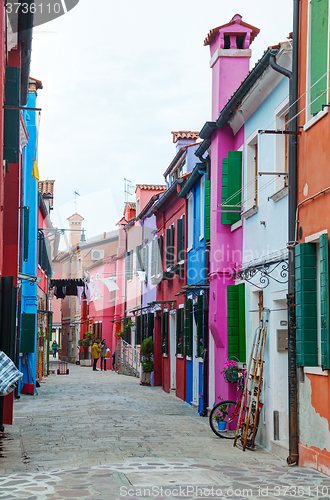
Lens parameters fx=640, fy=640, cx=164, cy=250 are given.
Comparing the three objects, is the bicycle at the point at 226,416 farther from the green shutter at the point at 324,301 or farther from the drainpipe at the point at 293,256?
the green shutter at the point at 324,301

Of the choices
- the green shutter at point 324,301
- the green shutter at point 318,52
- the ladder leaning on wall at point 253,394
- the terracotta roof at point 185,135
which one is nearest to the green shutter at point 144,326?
the terracotta roof at point 185,135

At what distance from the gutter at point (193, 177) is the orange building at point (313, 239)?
20.4ft

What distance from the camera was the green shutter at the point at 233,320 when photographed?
11.7m

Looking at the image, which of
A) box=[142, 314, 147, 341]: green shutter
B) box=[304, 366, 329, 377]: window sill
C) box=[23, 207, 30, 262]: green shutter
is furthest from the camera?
box=[142, 314, 147, 341]: green shutter

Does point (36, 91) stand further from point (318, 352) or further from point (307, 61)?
point (318, 352)

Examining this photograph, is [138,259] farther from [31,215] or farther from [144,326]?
[31,215]

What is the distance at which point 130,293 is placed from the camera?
109ft

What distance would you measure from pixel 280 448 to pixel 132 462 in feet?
7.33

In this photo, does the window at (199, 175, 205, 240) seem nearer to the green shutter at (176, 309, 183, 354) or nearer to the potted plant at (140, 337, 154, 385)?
the green shutter at (176, 309, 183, 354)

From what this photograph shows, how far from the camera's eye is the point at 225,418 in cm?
1152

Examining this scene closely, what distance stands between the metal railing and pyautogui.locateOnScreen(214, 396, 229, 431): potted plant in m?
16.7

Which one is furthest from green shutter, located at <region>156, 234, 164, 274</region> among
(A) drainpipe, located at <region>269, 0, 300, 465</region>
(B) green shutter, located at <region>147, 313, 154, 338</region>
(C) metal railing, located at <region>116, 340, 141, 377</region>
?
(A) drainpipe, located at <region>269, 0, 300, 465</region>

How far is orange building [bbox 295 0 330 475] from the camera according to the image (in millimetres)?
7711

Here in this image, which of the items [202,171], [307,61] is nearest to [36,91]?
[202,171]
